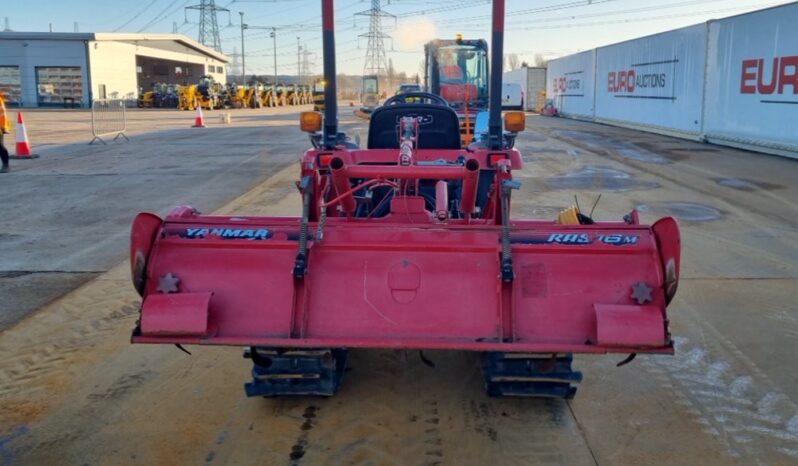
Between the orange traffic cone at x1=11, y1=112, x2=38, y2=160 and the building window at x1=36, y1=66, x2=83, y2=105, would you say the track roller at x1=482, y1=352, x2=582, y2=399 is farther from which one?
the building window at x1=36, y1=66, x2=83, y2=105

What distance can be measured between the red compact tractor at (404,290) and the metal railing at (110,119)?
19.0 m

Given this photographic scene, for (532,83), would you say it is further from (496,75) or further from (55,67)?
(496,75)

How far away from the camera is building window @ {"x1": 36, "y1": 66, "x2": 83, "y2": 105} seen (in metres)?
49.7

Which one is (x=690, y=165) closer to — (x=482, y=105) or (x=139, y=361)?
(x=482, y=105)

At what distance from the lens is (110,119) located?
78.7 feet

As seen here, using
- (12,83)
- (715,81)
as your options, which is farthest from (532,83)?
(12,83)

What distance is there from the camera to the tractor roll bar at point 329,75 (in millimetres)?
4492

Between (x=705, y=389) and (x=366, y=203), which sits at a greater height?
(x=366, y=203)

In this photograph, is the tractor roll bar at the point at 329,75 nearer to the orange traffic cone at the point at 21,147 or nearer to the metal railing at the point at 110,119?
the orange traffic cone at the point at 21,147

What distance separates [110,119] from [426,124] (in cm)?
2103

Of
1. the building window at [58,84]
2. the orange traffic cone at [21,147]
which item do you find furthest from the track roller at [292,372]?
the building window at [58,84]

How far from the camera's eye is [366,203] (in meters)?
5.23

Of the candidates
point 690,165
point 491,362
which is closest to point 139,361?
point 491,362

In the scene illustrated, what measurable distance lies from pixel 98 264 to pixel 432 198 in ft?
11.3
